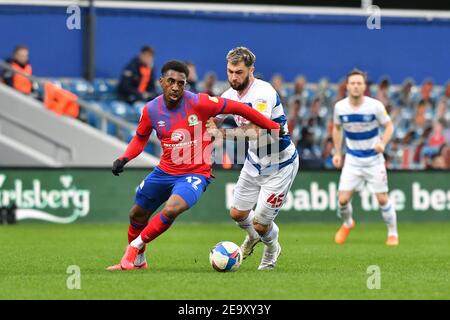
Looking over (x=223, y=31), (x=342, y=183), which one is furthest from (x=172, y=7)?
(x=342, y=183)

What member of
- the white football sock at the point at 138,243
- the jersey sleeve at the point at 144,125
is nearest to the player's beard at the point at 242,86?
the jersey sleeve at the point at 144,125

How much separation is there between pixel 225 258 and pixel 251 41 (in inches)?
677

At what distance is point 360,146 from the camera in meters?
17.4

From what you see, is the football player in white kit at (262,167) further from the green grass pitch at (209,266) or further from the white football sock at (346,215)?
the white football sock at (346,215)

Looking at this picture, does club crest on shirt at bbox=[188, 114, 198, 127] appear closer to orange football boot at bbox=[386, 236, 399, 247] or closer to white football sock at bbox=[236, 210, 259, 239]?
white football sock at bbox=[236, 210, 259, 239]

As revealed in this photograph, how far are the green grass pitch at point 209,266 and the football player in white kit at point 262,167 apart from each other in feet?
1.59

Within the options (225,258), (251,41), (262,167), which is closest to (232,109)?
(262,167)

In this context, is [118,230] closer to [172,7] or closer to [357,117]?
[357,117]

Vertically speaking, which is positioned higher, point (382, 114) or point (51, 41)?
point (51, 41)

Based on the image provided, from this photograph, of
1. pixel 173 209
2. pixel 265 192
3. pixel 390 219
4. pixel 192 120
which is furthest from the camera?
pixel 390 219

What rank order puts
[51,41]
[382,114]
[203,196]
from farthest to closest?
1. [51,41]
2. [203,196]
3. [382,114]

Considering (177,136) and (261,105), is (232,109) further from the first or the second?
(177,136)

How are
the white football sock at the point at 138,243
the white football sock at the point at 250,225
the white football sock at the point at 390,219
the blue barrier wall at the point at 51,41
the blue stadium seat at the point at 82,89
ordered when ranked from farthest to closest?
1. the blue barrier wall at the point at 51,41
2. the blue stadium seat at the point at 82,89
3. the white football sock at the point at 390,219
4. the white football sock at the point at 250,225
5. the white football sock at the point at 138,243

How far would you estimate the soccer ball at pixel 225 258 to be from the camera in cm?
1171
